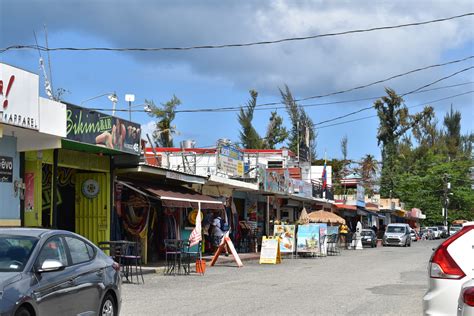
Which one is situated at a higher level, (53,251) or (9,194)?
(9,194)

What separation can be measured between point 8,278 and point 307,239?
79.1 feet

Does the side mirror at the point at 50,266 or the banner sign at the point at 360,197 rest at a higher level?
the banner sign at the point at 360,197

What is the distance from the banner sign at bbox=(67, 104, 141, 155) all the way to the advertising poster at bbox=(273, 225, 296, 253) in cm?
1050

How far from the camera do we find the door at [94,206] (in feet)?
67.0

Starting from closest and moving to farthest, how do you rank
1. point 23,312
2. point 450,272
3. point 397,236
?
point 450,272
point 23,312
point 397,236

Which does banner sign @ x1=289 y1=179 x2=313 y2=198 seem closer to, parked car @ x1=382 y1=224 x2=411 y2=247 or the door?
parked car @ x1=382 y1=224 x2=411 y2=247

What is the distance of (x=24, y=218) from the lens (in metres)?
16.3

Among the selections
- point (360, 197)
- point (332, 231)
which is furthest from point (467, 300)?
point (360, 197)

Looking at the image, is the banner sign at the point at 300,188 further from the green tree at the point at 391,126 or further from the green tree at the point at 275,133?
the green tree at the point at 391,126

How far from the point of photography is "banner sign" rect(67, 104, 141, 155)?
17078mm

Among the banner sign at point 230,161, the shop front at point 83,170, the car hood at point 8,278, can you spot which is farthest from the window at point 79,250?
the banner sign at point 230,161

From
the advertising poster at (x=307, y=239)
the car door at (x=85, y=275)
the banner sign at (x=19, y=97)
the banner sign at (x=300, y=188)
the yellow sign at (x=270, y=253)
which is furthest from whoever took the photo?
the banner sign at (x=300, y=188)

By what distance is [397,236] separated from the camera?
49062mm

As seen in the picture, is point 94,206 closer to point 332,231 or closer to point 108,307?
point 108,307
